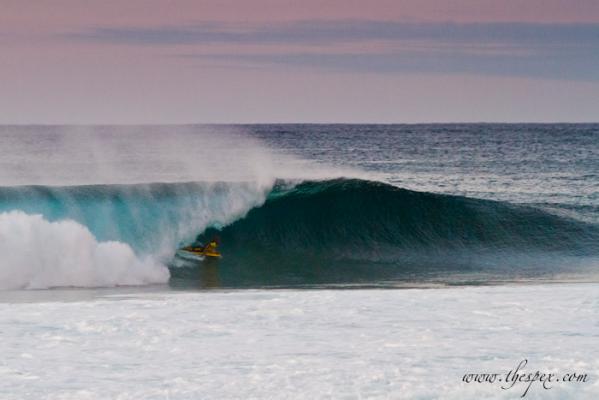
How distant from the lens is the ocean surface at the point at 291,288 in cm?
768

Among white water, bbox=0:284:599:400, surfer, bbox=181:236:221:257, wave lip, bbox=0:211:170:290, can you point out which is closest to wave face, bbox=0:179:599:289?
wave lip, bbox=0:211:170:290

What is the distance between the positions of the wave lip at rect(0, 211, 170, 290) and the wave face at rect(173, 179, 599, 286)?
2.61ft

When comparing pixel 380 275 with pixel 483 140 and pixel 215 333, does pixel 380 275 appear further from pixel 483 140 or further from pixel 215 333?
pixel 483 140

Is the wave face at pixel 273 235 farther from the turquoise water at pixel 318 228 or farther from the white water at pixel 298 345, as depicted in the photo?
the white water at pixel 298 345

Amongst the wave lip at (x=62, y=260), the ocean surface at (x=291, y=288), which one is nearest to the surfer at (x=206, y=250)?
the ocean surface at (x=291, y=288)

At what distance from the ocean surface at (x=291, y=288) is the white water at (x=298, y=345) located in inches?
1.0

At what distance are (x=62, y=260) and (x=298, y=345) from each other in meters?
6.81

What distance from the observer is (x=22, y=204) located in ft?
60.7

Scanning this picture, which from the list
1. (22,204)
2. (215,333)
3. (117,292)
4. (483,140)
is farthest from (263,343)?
(483,140)

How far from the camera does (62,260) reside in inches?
566

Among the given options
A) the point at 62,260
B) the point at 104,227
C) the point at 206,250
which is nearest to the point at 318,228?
the point at 206,250

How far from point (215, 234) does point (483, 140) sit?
51.9 m

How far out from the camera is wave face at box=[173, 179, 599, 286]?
54.4ft

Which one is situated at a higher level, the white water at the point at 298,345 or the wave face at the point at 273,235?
the wave face at the point at 273,235
